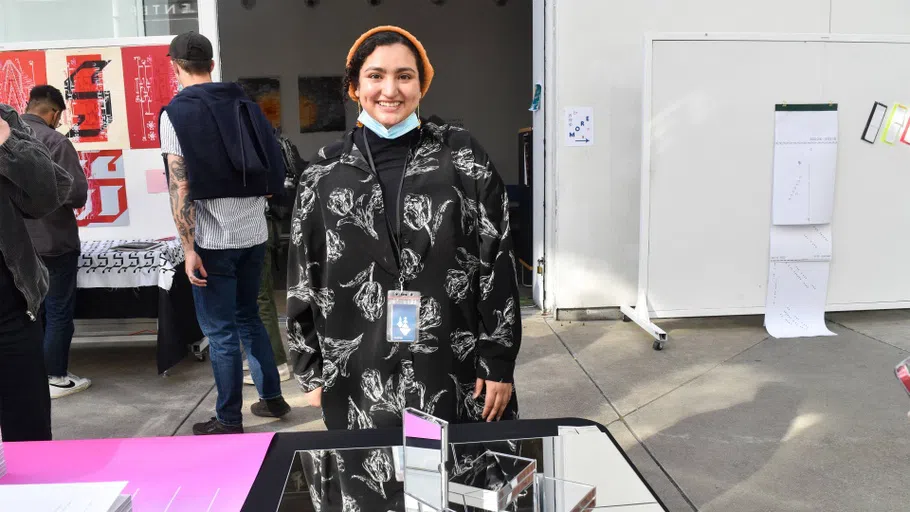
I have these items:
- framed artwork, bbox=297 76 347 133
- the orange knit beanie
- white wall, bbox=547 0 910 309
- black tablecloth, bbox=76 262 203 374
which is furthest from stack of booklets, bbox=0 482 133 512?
framed artwork, bbox=297 76 347 133

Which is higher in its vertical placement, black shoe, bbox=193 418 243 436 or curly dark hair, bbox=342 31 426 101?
curly dark hair, bbox=342 31 426 101

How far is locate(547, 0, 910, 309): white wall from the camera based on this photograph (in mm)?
4816

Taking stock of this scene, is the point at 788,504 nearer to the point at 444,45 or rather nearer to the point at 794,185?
the point at 794,185

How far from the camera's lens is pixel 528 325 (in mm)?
4934

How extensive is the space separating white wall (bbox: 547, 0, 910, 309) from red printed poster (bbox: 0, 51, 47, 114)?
11.0ft

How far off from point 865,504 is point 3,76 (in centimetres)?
505

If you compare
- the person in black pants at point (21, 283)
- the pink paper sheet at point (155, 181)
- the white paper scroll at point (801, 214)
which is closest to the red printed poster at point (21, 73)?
the pink paper sheet at point (155, 181)

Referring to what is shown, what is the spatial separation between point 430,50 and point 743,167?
6.03 meters

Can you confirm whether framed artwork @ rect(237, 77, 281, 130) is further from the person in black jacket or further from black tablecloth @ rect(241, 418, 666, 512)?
black tablecloth @ rect(241, 418, 666, 512)

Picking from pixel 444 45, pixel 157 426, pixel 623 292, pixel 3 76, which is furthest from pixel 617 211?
pixel 444 45

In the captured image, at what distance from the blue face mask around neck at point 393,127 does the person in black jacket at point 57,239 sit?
250 centimetres

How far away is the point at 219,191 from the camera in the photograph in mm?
2746

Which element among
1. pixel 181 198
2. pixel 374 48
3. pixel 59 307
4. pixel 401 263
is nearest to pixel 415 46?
pixel 374 48

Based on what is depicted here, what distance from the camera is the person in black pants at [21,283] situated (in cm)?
168
